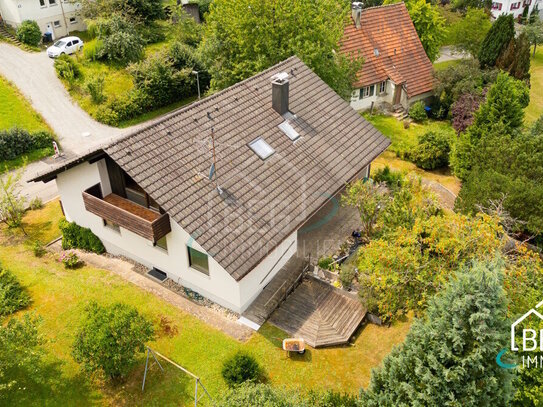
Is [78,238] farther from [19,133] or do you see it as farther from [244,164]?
[19,133]

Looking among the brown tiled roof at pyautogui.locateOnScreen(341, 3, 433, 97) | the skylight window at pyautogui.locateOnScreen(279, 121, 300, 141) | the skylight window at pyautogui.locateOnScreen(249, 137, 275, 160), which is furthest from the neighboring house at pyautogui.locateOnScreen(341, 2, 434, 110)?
the skylight window at pyautogui.locateOnScreen(249, 137, 275, 160)

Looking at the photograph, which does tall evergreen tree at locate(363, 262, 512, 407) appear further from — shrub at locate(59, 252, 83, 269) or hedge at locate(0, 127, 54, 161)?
hedge at locate(0, 127, 54, 161)

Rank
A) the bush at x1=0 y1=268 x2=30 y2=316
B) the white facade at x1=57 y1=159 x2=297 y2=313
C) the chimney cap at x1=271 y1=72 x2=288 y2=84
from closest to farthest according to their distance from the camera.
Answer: the white facade at x1=57 y1=159 x2=297 y2=313
the bush at x1=0 y1=268 x2=30 y2=316
the chimney cap at x1=271 y1=72 x2=288 y2=84

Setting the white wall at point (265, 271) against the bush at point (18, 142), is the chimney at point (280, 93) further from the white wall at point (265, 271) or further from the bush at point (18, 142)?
the bush at point (18, 142)

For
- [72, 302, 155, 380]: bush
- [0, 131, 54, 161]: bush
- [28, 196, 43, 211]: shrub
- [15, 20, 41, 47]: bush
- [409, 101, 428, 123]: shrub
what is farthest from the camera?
[15, 20, 41, 47]: bush

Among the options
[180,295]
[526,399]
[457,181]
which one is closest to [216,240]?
[180,295]

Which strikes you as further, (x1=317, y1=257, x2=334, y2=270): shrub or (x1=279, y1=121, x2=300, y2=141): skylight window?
(x1=279, y1=121, x2=300, y2=141): skylight window

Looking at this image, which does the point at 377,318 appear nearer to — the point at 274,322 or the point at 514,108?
the point at 274,322

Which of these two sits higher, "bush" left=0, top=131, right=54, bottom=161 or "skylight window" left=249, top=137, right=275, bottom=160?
"skylight window" left=249, top=137, right=275, bottom=160
